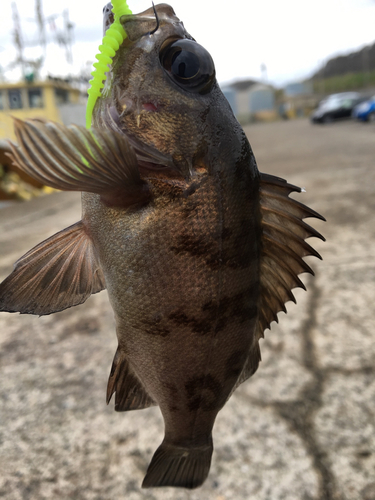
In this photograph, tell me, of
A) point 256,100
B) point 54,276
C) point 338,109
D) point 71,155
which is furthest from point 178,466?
point 256,100

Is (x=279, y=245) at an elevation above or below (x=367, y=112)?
above

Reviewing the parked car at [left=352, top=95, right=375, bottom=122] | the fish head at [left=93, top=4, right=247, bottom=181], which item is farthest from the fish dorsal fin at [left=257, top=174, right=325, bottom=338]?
the parked car at [left=352, top=95, right=375, bottom=122]

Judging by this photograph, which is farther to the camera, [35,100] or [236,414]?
[35,100]

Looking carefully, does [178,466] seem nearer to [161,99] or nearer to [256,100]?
[161,99]

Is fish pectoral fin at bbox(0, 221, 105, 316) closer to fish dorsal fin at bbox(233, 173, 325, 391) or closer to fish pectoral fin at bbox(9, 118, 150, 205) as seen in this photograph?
fish pectoral fin at bbox(9, 118, 150, 205)

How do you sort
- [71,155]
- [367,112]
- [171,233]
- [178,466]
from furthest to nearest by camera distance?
[367,112] → [178,466] → [171,233] → [71,155]

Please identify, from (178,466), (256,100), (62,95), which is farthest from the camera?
(256,100)

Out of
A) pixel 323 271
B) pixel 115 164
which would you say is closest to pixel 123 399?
pixel 115 164

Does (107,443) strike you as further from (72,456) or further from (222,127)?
(222,127)
